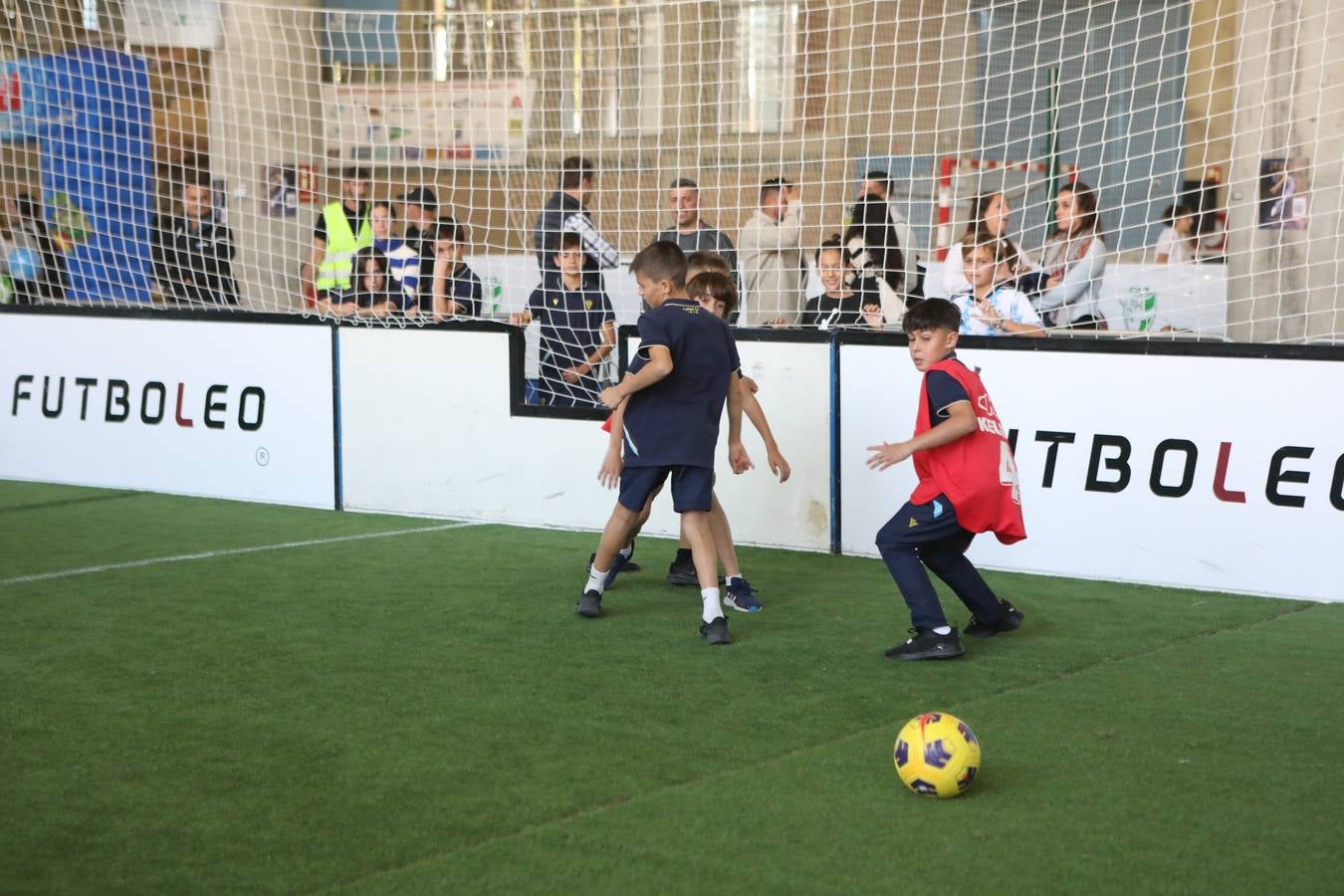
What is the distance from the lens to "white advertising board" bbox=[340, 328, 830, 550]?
828cm

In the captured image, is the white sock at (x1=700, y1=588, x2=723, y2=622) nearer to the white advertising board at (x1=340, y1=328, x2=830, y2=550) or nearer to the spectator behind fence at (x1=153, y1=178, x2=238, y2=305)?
the white advertising board at (x1=340, y1=328, x2=830, y2=550)

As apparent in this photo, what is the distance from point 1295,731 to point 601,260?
19.7ft

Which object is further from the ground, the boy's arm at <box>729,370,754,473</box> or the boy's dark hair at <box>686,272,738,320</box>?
the boy's dark hair at <box>686,272,738,320</box>

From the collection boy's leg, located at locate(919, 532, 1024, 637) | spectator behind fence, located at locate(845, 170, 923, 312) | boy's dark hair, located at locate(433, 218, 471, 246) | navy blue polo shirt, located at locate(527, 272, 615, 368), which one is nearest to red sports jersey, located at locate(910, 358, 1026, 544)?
boy's leg, located at locate(919, 532, 1024, 637)

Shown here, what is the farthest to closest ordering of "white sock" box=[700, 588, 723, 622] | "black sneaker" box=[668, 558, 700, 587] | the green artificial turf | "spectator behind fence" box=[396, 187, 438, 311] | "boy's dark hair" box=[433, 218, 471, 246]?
"boy's dark hair" box=[433, 218, 471, 246]
"spectator behind fence" box=[396, 187, 438, 311]
"black sneaker" box=[668, 558, 700, 587]
"white sock" box=[700, 588, 723, 622]
the green artificial turf

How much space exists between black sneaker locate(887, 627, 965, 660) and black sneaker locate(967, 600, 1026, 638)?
0.40 meters

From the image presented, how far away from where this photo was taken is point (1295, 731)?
484 centimetres

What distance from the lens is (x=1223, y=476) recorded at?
7074 millimetres

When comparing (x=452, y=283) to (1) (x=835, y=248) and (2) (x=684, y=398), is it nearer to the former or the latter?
(1) (x=835, y=248)

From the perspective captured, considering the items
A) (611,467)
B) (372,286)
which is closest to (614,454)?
(611,467)

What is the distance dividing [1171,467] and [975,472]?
5.94 ft

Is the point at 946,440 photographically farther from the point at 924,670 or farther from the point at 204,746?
the point at 204,746

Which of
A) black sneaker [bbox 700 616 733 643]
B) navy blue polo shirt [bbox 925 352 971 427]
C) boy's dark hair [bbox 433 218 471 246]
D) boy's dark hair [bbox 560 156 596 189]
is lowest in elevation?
black sneaker [bbox 700 616 733 643]

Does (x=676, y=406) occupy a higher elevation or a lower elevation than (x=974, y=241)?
lower
